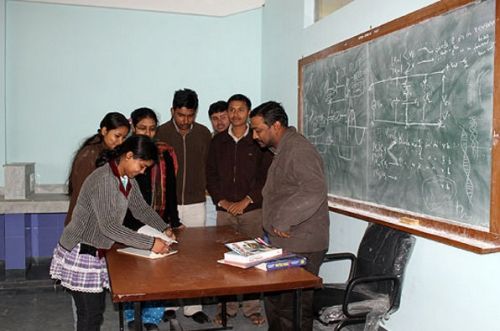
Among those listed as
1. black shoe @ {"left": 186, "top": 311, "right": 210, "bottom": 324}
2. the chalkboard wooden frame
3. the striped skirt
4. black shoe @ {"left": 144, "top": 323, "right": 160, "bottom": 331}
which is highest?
the chalkboard wooden frame

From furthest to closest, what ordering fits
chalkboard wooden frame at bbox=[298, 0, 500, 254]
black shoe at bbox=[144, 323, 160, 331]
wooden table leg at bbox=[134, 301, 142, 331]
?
black shoe at bbox=[144, 323, 160, 331], chalkboard wooden frame at bbox=[298, 0, 500, 254], wooden table leg at bbox=[134, 301, 142, 331]

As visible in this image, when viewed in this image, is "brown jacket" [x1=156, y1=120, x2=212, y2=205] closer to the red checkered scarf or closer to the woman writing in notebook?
the red checkered scarf

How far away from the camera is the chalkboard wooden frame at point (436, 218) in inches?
81.7

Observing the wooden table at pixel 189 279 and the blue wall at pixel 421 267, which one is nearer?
the wooden table at pixel 189 279

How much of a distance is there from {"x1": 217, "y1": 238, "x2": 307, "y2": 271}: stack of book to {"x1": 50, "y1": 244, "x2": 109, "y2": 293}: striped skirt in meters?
0.56

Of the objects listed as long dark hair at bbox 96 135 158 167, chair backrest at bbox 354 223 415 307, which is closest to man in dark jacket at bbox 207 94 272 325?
chair backrest at bbox 354 223 415 307

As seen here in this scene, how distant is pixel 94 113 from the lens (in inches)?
203

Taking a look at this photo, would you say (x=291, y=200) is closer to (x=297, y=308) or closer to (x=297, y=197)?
(x=297, y=197)

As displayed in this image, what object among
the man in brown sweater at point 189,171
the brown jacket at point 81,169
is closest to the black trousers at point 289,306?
the man in brown sweater at point 189,171

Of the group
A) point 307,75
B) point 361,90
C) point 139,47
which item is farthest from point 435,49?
point 139,47

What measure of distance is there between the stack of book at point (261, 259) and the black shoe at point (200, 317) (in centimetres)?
158

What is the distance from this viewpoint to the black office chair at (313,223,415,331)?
2.54 m

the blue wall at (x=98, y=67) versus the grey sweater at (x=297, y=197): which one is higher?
the blue wall at (x=98, y=67)

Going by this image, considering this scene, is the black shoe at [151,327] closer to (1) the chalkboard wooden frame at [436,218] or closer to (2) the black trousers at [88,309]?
(2) the black trousers at [88,309]
